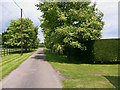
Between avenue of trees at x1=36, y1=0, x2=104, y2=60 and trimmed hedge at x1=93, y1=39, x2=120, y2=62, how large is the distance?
1278 mm

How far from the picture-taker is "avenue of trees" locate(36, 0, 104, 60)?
2692cm

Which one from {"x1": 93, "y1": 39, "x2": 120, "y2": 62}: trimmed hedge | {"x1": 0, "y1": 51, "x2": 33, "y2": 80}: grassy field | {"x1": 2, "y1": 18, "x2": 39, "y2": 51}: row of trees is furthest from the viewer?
{"x1": 2, "y1": 18, "x2": 39, "y2": 51}: row of trees

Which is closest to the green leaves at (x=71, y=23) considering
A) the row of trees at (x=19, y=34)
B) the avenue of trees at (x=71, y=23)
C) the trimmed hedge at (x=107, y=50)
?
the avenue of trees at (x=71, y=23)

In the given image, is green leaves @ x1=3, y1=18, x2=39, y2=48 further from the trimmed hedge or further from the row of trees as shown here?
the trimmed hedge

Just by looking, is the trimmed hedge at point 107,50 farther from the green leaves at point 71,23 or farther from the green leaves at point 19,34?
the green leaves at point 19,34

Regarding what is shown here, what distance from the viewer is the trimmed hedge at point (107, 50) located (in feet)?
81.8

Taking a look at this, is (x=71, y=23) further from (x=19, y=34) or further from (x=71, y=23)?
(x=19, y=34)

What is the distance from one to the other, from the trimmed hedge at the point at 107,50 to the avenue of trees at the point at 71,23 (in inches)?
50.3

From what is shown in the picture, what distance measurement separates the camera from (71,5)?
92.8 feet

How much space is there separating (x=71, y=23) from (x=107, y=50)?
17.2 ft

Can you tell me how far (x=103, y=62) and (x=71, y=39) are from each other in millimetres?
4082

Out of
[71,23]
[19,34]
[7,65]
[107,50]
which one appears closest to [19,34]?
[19,34]

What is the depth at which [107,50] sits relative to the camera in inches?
991

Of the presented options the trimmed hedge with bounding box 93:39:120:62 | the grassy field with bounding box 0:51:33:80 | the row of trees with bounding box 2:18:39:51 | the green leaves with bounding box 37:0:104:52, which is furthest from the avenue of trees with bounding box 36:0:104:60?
the row of trees with bounding box 2:18:39:51
